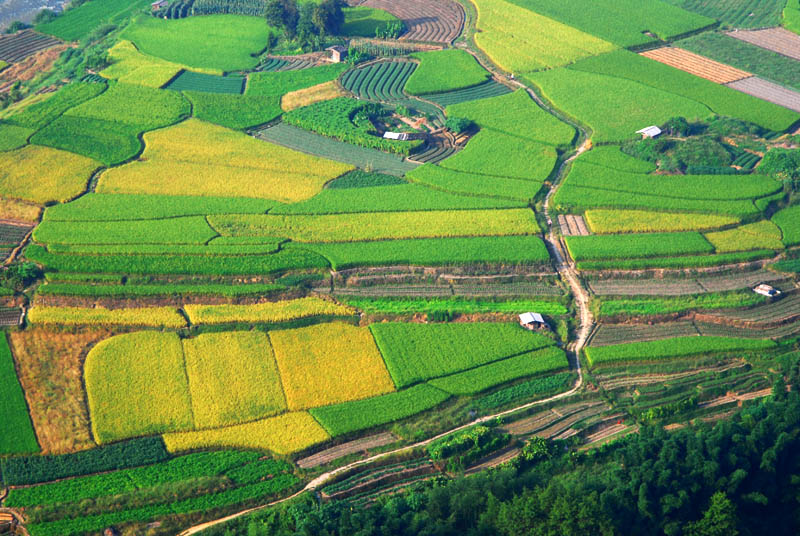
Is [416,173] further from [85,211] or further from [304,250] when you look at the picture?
[85,211]

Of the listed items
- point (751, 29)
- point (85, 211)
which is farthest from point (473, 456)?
point (751, 29)

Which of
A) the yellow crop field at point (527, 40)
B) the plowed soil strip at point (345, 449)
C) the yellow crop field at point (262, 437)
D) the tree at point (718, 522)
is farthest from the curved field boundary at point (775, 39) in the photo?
the yellow crop field at point (262, 437)

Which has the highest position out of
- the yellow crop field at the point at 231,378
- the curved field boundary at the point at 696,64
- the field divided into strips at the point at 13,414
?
the curved field boundary at the point at 696,64

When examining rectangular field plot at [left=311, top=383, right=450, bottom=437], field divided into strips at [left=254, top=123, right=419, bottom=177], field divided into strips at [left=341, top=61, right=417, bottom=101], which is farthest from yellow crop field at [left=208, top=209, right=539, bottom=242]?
field divided into strips at [left=341, top=61, right=417, bottom=101]

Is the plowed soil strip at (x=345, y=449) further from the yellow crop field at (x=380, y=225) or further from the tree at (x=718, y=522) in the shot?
the yellow crop field at (x=380, y=225)

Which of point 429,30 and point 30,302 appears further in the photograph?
point 429,30

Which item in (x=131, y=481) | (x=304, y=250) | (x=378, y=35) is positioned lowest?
(x=131, y=481)
